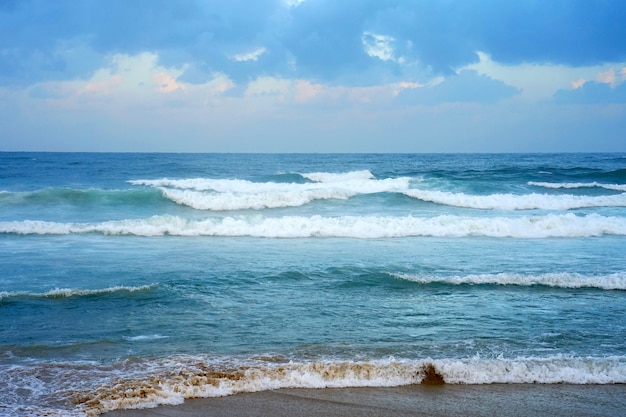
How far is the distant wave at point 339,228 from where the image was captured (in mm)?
14930

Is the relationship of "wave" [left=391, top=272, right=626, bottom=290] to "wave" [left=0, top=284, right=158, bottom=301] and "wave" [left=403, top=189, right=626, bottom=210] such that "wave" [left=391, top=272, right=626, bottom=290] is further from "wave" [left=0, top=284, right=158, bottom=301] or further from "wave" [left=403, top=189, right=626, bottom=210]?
"wave" [left=403, top=189, right=626, bottom=210]

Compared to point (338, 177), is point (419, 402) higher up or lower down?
lower down

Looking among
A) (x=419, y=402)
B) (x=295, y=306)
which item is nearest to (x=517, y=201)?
(x=295, y=306)

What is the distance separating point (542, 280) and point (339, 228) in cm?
661

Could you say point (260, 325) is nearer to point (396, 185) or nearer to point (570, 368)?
point (570, 368)

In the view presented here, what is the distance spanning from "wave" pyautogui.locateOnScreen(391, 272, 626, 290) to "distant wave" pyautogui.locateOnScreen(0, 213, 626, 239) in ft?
16.9

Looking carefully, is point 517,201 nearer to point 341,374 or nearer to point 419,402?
point 341,374

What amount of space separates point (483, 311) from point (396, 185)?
896 inches

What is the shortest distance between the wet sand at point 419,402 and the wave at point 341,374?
4.1 inches

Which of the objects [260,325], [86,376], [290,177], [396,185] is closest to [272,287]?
[260,325]

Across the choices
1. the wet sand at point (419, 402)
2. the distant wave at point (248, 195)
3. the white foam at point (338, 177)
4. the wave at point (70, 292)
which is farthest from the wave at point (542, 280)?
the white foam at point (338, 177)

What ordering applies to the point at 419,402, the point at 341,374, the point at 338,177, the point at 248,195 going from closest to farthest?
the point at 419,402 → the point at 341,374 → the point at 248,195 → the point at 338,177

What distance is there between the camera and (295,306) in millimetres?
8102

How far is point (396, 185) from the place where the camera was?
99.5 ft
